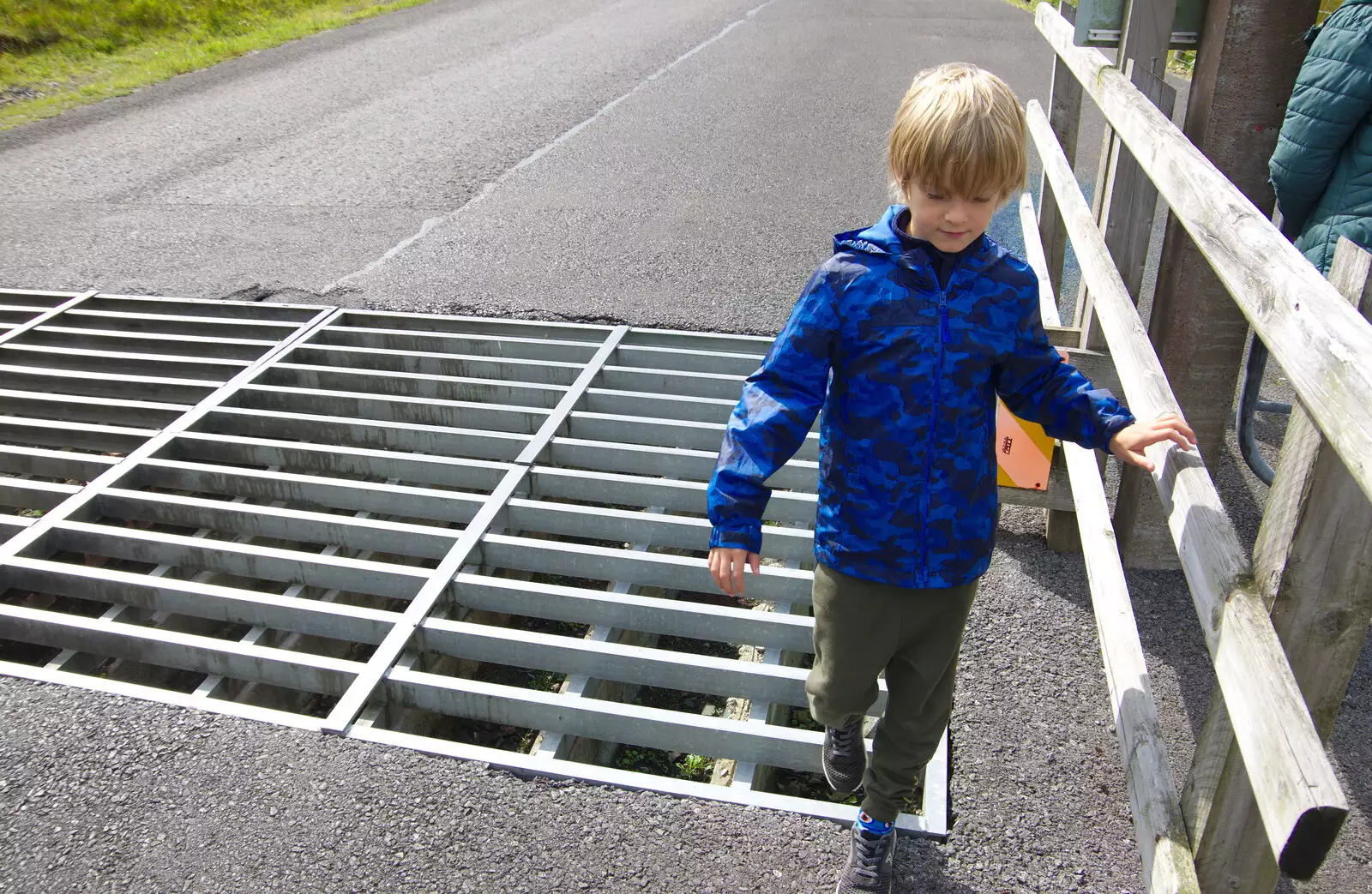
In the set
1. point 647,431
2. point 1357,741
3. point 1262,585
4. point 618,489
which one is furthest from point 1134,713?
point 647,431

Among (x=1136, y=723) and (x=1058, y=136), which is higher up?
(x=1058, y=136)

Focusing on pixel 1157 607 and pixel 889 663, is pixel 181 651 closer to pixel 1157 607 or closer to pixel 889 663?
pixel 889 663

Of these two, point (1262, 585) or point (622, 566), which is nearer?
point (1262, 585)

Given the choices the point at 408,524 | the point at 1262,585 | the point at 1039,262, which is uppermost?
the point at 1262,585

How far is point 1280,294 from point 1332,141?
1556mm

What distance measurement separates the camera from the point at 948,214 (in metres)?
1.78

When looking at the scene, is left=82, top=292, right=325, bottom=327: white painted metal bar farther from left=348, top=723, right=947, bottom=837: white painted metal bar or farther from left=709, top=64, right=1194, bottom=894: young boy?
left=709, top=64, right=1194, bottom=894: young boy

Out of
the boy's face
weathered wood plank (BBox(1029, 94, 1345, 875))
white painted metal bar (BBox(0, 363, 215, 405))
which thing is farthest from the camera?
white painted metal bar (BBox(0, 363, 215, 405))

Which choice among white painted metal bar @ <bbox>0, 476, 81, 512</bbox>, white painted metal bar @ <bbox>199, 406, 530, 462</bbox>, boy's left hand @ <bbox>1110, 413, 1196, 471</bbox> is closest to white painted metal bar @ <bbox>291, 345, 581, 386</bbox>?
white painted metal bar @ <bbox>199, 406, 530, 462</bbox>

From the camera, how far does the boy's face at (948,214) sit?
1.78m

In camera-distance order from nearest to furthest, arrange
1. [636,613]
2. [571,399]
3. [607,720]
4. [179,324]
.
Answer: [607,720]
[636,613]
[571,399]
[179,324]

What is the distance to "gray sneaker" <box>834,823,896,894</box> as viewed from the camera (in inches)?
84.1

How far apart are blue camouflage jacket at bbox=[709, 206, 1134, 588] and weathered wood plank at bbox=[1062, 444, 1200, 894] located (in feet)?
1.62

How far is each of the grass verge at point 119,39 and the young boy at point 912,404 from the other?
28.9 feet
